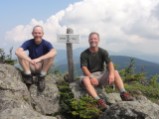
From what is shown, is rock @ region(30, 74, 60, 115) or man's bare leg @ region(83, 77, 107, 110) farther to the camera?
rock @ region(30, 74, 60, 115)

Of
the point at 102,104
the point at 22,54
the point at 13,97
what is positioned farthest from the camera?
the point at 22,54

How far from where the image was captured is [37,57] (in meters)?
12.2

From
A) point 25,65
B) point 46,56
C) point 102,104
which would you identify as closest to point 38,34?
point 46,56

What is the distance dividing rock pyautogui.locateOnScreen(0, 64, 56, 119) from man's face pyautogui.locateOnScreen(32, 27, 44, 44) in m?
1.18

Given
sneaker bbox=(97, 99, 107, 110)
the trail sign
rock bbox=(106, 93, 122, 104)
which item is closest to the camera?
sneaker bbox=(97, 99, 107, 110)

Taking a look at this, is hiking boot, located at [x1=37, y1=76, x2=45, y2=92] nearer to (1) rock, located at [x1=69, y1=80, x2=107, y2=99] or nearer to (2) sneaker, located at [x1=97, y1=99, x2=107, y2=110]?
(1) rock, located at [x1=69, y1=80, x2=107, y2=99]

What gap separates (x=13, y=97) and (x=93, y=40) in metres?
2.93

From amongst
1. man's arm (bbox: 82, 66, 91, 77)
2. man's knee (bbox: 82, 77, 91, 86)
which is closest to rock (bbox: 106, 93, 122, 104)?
man's knee (bbox: 82, 77, 91, 86)

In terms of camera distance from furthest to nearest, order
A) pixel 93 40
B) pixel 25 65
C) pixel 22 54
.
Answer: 1. pixel 93 40
2. pixel 25 65
3. pixel 22 54

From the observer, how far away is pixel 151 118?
1019 centimetres

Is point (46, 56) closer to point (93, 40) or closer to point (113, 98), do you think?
point (93, 40)

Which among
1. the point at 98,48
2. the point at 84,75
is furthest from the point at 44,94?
the point at 98,48

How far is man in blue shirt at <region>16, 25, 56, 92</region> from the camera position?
11797 millimetres

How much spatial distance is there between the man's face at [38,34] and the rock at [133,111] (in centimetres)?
308
